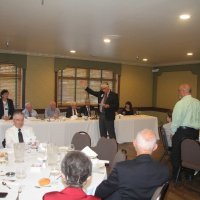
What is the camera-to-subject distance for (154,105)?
1174 cm

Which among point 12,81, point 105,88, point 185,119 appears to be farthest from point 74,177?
point 12,81

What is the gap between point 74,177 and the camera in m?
1.58

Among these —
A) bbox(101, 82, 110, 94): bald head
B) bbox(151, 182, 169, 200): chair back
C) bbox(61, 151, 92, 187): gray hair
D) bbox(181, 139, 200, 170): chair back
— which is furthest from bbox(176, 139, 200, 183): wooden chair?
bbox(101, 82, 110, 94): bald head

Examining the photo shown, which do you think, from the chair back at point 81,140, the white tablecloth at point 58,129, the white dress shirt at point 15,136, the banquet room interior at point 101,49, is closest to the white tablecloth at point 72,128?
the white tablecloth at point 58,129

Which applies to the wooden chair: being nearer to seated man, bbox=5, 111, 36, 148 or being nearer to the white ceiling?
the white ceiling

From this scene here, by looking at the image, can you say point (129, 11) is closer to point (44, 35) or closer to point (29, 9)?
point (29, 9)

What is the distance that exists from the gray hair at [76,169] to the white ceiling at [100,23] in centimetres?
234

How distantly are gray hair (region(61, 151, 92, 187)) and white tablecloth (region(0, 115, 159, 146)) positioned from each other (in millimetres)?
4441

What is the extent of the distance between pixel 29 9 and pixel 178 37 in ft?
9.96

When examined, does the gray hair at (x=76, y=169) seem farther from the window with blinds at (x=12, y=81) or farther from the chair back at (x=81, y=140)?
the window with blinds at (x=12, y=81)

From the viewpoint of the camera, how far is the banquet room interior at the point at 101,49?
3758mm

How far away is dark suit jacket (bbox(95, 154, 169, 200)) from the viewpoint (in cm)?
206

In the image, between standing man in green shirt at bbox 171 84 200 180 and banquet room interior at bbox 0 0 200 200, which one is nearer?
banquet room interior at bbox 0 0 200 200

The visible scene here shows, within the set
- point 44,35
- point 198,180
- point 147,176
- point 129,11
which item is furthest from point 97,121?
point 147,176
